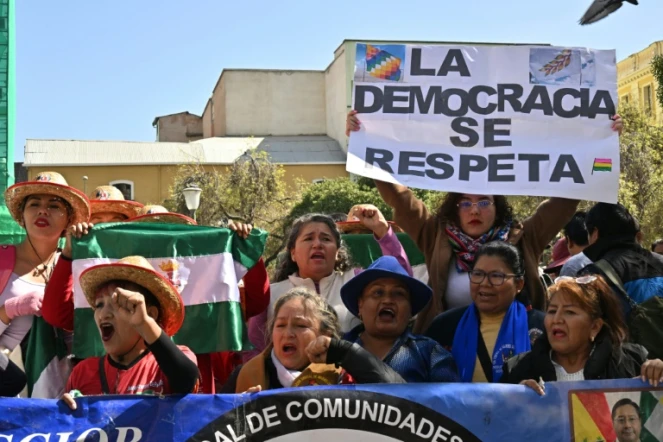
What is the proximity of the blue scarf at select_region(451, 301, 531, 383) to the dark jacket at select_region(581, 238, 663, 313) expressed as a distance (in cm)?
57

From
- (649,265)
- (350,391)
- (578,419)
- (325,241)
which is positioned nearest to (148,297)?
(350,391)

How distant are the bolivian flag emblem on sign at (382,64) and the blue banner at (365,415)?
2.09 m

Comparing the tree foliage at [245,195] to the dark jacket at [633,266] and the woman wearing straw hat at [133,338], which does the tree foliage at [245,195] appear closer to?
the dark jacket at [633,266]

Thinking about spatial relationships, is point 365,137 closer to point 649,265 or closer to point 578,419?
point 649,265

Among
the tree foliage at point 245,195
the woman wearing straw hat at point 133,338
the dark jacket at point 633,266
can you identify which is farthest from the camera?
the tree foliage at point 245,195

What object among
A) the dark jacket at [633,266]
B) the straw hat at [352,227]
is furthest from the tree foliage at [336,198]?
the dark jacket at [633,266]

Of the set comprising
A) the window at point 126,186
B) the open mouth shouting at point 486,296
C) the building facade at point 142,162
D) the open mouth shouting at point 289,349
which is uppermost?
the building facade at point 142,162

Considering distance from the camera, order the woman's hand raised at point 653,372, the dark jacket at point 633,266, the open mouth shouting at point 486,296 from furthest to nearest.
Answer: the dark jacket at point 633,266
the open mouth shouting at point 486,296
the woman's hand raised at point 653,372

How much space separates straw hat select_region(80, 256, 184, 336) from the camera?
Result: 3.91m

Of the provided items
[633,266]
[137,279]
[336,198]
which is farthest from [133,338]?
[336,198]

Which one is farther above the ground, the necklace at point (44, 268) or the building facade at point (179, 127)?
the building facade at point (179, 127)

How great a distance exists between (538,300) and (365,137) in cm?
126

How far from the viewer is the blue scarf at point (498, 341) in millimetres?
4199

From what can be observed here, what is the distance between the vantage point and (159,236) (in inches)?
196
